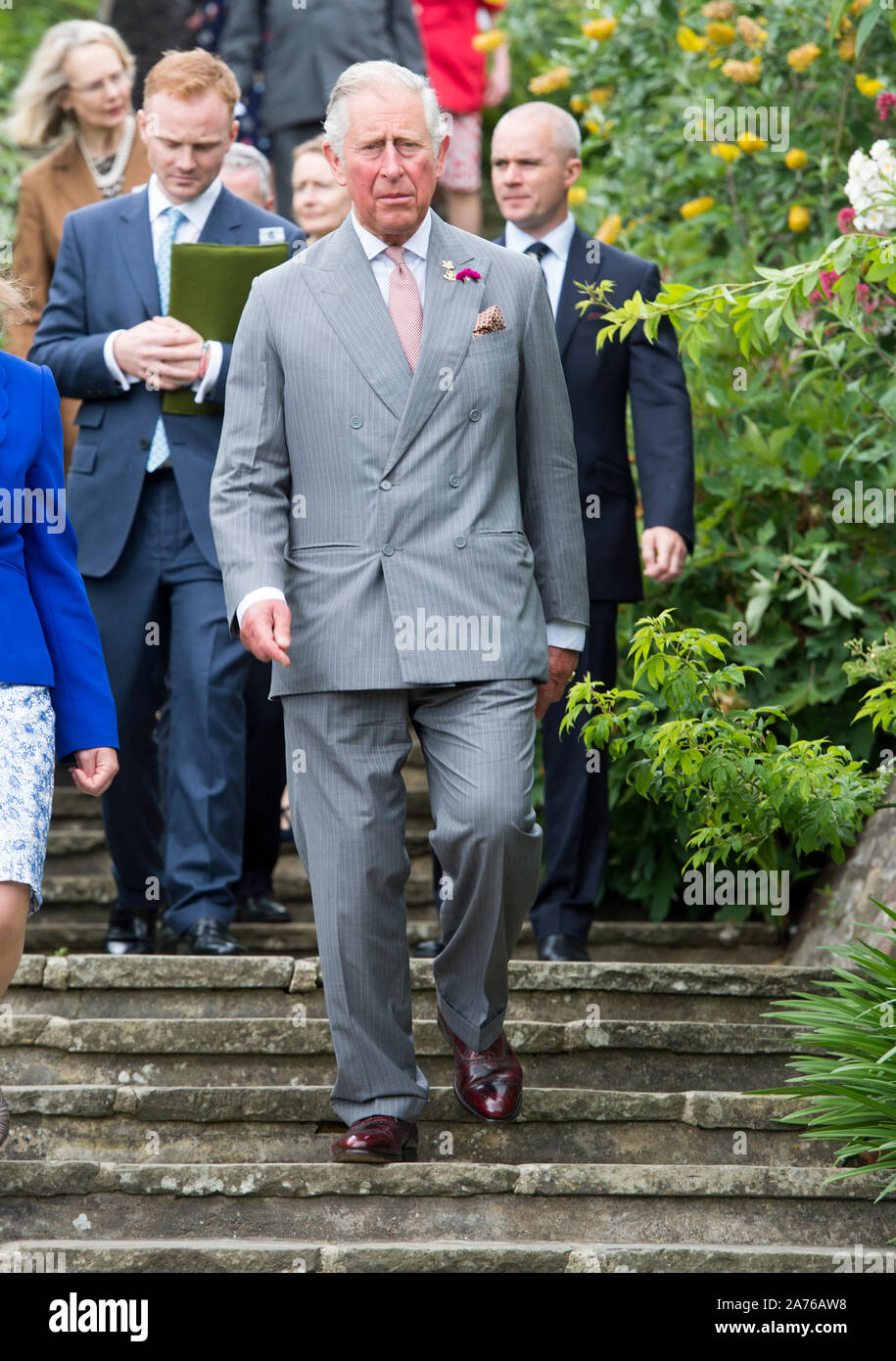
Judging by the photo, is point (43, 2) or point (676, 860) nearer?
point (676, 860)

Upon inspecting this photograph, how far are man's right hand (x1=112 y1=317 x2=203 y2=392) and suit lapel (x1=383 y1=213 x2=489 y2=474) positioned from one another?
1106 mm

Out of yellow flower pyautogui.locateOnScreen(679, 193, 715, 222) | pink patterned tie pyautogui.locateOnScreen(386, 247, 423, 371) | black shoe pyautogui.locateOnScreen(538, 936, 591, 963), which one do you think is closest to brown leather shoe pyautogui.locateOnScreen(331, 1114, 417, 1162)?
black shoe pyautogui.locateOnScreen(538, 936, 591, 963)

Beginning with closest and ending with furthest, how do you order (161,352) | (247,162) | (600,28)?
(161,352), (247,162), (600,28)

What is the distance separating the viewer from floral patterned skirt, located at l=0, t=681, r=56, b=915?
3.45 meters

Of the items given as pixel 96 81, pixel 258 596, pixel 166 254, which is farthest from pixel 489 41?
pixel 258 596

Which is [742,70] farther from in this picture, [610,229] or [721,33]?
[610,229]

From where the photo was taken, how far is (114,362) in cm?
500

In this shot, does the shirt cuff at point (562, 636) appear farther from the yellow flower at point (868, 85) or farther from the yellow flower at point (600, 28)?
the yellow flower at point (600, 28)

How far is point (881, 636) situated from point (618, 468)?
92 centimetres

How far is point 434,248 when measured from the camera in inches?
159

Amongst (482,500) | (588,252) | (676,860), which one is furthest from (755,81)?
(482,500)

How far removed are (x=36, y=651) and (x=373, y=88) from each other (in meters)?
1.32

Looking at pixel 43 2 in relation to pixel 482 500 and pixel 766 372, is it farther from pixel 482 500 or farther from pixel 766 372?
pixel 482 500

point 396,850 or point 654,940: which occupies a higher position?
point 396,850
